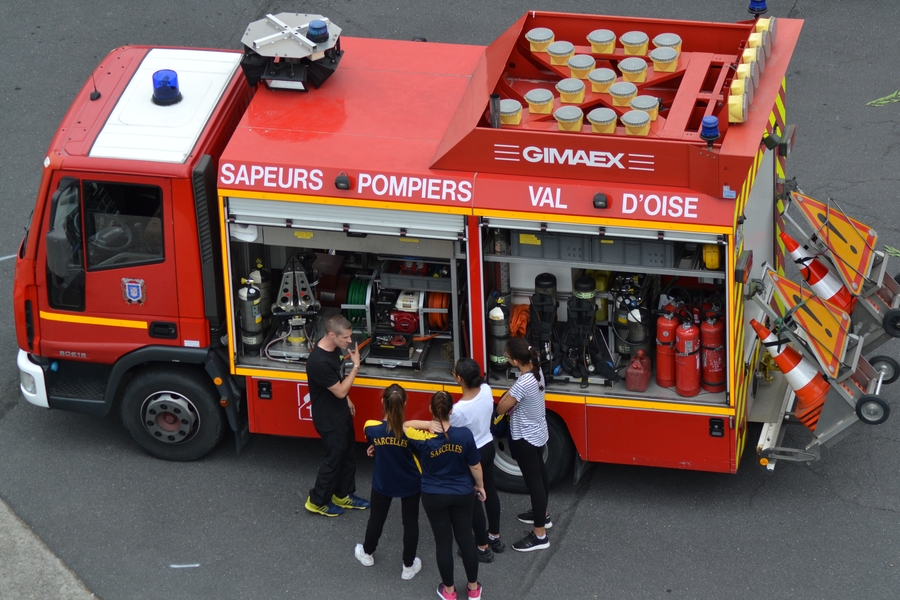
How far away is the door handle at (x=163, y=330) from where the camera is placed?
864 centimetres

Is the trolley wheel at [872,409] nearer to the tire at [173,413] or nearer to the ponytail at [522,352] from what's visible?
the ponytail at [522,352]

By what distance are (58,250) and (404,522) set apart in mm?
2792

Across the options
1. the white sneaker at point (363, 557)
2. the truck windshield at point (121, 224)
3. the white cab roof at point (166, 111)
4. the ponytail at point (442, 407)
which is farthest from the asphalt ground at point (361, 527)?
the white cab roof at point (166, 111)

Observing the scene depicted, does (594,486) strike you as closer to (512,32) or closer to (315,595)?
(315,595)

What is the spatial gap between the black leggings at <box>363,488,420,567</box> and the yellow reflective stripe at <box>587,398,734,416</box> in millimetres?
1388

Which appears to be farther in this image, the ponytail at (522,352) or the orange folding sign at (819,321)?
the orange folding sign at (819,321)

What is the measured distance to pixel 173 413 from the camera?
9.02 metres

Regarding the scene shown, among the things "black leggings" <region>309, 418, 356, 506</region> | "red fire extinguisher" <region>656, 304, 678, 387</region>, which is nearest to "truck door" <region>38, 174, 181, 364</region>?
"black leggings" <region>309, 418, 356, 506</region>

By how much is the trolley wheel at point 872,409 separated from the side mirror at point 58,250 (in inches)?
200

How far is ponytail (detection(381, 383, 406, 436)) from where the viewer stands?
7.34 metres

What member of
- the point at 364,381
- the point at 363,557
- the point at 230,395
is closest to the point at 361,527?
the point at 363,557

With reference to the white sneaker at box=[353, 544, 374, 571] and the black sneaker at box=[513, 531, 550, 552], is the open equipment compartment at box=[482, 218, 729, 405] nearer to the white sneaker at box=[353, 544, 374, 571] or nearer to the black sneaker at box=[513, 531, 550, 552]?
the black sneaker at box=[513, 531, 550, 552]

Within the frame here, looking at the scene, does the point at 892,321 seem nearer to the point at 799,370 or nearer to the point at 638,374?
the point at 799,370

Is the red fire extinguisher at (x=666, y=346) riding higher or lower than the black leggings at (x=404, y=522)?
higher
